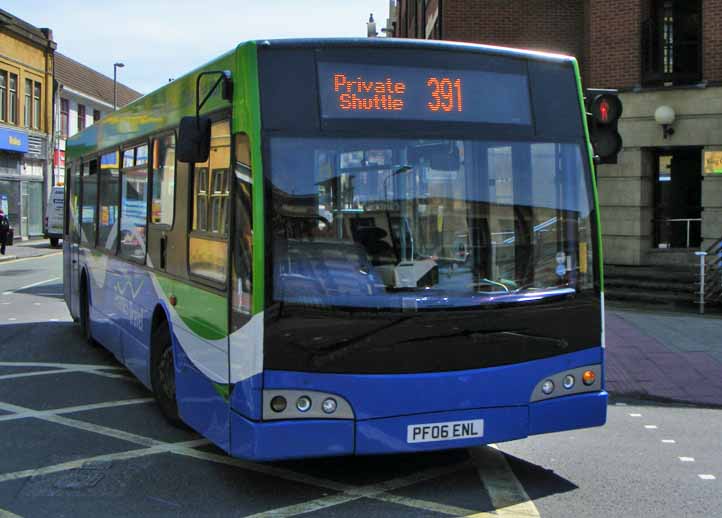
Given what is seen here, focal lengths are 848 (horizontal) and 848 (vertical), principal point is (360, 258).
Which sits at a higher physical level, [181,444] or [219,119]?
[219,119]

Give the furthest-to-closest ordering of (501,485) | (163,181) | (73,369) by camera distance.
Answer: (73,369) → (163,181) → (501,485)

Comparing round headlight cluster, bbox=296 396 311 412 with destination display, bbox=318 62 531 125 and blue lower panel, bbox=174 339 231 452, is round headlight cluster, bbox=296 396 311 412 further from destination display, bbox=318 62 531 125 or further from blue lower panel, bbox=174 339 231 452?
destination display, bbox=318 62 531 125

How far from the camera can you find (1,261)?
29703 millimetres

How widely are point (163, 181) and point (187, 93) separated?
34.0 inches

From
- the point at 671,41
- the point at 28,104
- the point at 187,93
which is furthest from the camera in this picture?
the point at 28,104

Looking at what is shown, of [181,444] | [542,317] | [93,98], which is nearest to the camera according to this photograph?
[542,317]

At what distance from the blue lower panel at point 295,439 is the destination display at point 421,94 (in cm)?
181

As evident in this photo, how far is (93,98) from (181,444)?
159 feet

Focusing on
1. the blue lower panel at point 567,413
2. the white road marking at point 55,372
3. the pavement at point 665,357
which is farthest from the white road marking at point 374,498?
the white road marking at point 55,372

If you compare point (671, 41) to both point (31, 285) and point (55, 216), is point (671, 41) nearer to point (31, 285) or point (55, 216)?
point (31, 285)

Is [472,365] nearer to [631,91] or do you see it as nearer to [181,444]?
[181,444]

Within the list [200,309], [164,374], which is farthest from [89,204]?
[200,309]

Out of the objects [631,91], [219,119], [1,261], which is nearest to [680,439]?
[219,119]

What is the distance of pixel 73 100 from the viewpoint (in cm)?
4909
